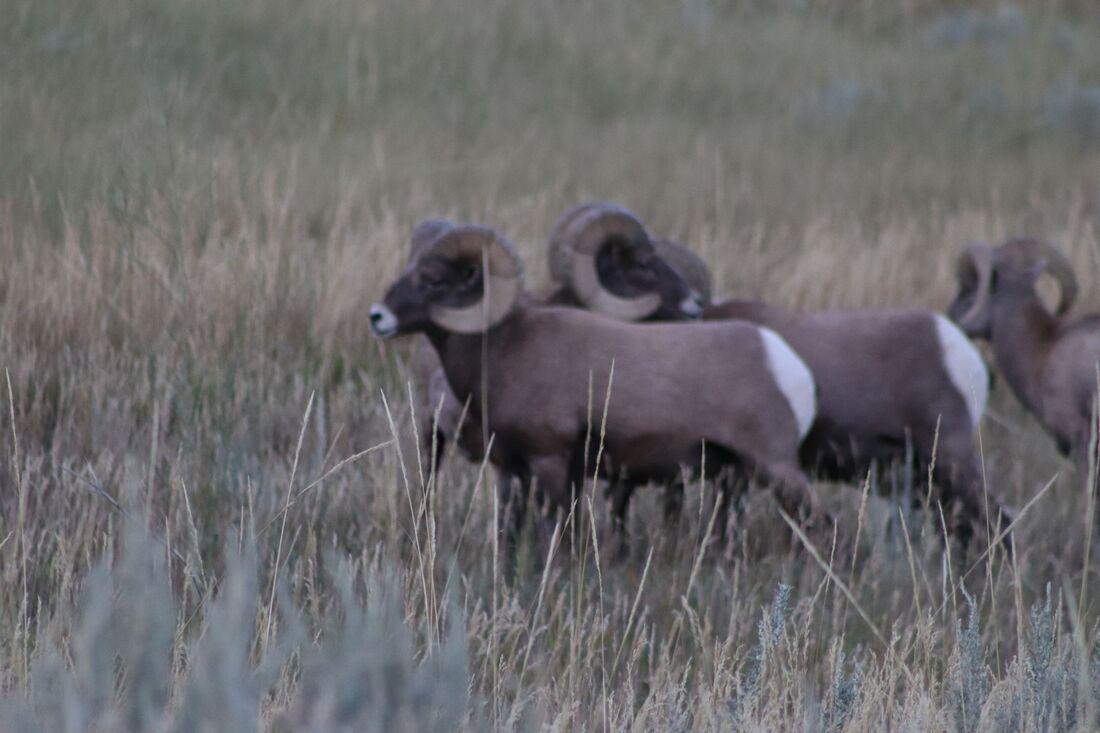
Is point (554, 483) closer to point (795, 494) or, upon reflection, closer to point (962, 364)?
point (795, 494)

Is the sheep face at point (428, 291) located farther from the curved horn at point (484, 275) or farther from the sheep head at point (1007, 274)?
the sheep head at point (1007, 274)

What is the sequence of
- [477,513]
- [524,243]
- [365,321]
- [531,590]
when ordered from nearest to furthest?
[531,590], [477,513], [365,321], [524,243]

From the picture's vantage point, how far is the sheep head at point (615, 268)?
724 centimetres

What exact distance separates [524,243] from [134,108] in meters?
4.30

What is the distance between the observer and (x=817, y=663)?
515cm

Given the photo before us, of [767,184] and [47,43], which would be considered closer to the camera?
[47,43]

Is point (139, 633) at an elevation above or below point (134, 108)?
below

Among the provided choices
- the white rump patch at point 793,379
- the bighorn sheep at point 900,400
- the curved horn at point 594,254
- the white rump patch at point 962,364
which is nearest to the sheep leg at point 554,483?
the white rump patch at point 793,379

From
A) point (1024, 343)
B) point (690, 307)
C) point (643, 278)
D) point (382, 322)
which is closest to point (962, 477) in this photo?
point (690, 307)

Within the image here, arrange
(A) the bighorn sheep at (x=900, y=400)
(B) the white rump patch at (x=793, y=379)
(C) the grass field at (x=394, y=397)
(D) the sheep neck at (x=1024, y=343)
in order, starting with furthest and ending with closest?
(D) the sheep neck at (x=1024, y=343)
(A) the bighorn sheep at (x=900, y=400)
(B) the white rump patch at (x=793, y=379)
(C) the grass field at (x=394, y=397)

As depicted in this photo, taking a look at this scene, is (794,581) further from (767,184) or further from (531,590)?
(767,184)

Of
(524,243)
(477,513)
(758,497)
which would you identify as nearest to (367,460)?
(477,513)

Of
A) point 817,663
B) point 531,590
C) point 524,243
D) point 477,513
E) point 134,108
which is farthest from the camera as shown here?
point 524,243

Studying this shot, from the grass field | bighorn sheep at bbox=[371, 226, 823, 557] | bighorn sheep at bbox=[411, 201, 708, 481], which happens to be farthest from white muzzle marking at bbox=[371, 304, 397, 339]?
bighorn sheep at bbox=[411, 201, 708, 481]
